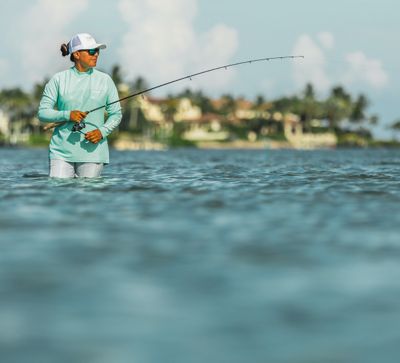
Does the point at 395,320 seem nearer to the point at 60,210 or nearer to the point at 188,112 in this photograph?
the point at 60,210

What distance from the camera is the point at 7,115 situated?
16262 cm

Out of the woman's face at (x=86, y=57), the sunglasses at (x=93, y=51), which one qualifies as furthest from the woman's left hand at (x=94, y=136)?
the sunglasses at (x=93, y=51)

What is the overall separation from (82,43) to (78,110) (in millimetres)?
870

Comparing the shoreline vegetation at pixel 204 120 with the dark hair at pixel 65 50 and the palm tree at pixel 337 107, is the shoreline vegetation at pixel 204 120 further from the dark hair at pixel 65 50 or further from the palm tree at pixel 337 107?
the dark hair at pixel 65 50

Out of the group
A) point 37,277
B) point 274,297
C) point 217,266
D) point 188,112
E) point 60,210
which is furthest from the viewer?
point 188,112

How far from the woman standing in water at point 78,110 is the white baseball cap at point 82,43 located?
24 millimetres

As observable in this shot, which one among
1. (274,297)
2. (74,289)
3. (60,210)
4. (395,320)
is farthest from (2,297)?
(60,210)

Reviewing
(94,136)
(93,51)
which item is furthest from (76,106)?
(93,51)

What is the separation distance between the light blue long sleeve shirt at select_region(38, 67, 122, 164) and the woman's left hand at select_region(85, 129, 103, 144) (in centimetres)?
8

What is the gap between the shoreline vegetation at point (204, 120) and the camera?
470 ft

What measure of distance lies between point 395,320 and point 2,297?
1888 millimetres

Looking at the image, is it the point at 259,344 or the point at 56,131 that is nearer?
the point at 259,344

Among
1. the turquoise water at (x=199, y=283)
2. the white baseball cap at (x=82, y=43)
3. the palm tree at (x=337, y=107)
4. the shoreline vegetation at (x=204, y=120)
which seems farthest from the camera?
the palm tree at (x=337, y=107)

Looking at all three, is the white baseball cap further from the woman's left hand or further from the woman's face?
the woman's left hand
